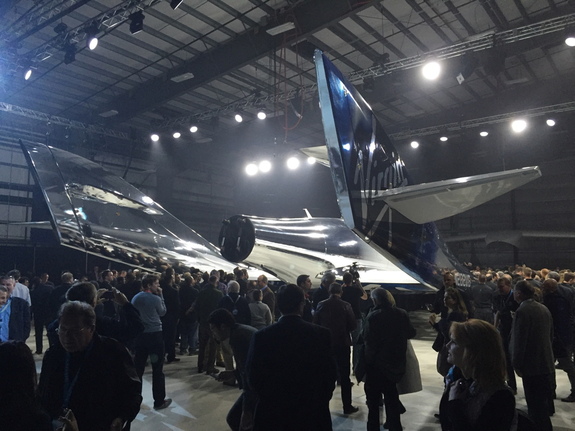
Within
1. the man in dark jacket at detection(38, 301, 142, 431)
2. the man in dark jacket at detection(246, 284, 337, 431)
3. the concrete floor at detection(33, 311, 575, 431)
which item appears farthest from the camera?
the concrete floor at detection(33, 311, 575, 431)

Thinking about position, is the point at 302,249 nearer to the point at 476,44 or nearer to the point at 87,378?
the point at 87,378

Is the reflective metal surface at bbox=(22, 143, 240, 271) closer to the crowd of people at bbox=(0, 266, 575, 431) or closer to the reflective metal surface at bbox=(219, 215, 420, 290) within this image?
the crowd of people at bbox=(0, 266, 575, 431)

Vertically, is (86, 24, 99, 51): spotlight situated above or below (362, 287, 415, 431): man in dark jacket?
above

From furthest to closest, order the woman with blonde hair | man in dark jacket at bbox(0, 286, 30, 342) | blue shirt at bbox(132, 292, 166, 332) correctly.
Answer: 1. blue shirt at bbox(132, 292, 166, 332)
2. man in dark jacket at bbox(0, 286, 30, 342)
3. the woman with blonde hair

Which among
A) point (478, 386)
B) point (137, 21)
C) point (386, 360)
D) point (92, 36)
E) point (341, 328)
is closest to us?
point (478, 386)

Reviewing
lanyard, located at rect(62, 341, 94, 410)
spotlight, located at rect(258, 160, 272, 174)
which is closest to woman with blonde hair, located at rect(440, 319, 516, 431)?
lanyard, located at rect(62, 341, 94, 410)

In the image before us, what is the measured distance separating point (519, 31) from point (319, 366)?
40.0 feet

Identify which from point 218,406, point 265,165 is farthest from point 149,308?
point 265,165

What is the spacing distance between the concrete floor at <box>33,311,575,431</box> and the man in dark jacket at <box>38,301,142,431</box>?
124 inches

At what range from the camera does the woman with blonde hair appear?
2129 millimetres

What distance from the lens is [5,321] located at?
19.2ft

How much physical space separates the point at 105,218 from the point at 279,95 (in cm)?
917

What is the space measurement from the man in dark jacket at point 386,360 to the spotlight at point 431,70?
389 inches

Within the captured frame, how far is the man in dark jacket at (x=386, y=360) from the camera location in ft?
14.7
